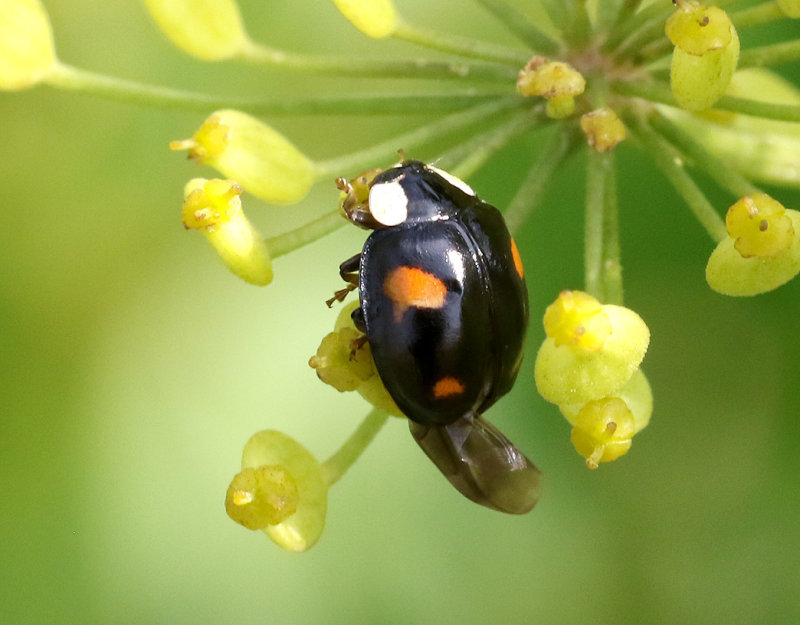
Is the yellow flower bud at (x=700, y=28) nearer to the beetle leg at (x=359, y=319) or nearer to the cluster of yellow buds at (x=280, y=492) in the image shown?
Result: the beetle leg at (x=359, y=319)

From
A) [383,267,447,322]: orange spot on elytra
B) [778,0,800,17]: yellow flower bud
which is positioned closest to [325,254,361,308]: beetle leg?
[383,267,447,322]: orange spot on elytra

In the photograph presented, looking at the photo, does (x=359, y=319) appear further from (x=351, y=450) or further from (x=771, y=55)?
(x=771, y=55)

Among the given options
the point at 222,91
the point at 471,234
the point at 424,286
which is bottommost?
the point at 424,286

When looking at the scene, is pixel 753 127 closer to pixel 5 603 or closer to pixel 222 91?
pixel 222 91

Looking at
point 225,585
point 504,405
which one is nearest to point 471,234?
point 504,405

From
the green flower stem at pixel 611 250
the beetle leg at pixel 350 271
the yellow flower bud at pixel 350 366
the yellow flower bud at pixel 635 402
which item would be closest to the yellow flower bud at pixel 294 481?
the yellow flower bud at pixel 350 366
